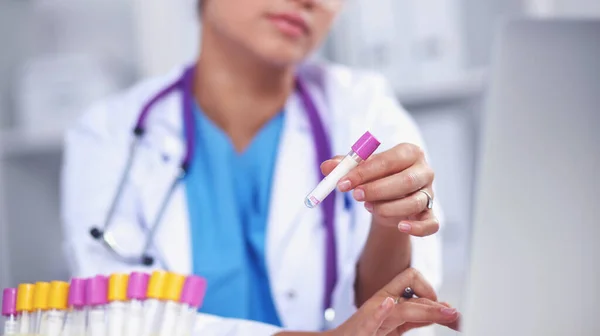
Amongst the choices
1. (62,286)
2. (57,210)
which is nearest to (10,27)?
(57,210)

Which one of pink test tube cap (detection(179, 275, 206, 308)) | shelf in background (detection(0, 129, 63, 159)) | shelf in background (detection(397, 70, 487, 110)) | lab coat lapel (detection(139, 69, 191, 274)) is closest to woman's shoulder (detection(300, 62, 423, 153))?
lab coat lapel (detection(139, 69, 191, 274))

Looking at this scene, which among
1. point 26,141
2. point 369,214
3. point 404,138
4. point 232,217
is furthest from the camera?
point 26,141

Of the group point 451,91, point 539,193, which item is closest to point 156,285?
point 539,193

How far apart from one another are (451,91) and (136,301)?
127cm

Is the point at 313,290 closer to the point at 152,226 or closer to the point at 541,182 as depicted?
the point at 152,226

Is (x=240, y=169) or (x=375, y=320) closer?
(x=375, y=320)

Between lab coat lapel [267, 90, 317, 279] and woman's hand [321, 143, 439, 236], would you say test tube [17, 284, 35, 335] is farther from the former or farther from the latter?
lab coat lapel [267, 90, 317, 279]

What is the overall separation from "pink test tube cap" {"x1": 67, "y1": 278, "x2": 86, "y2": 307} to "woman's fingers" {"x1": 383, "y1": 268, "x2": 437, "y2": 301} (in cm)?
23

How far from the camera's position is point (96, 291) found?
50cm

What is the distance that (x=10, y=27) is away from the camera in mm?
1946

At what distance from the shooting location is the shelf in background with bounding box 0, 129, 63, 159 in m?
1.80

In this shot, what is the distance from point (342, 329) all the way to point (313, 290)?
374mm

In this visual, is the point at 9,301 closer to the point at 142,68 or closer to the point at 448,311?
the point at 448,311

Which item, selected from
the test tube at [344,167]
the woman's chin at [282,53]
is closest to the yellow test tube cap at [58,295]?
the test tube at [344,167]
